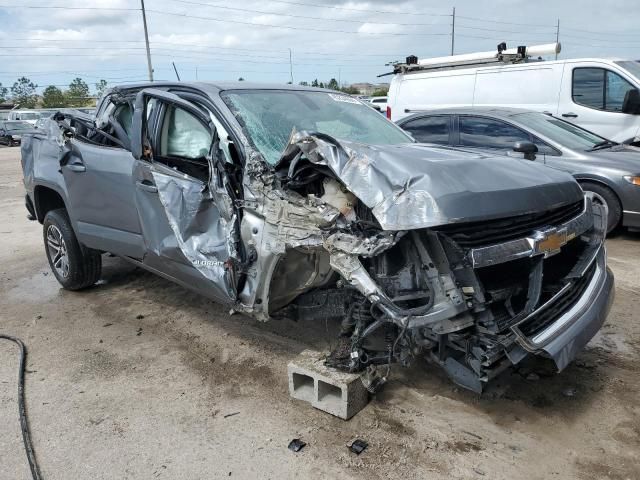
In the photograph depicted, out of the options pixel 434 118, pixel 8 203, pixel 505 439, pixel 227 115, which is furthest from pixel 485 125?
pixel 8 203

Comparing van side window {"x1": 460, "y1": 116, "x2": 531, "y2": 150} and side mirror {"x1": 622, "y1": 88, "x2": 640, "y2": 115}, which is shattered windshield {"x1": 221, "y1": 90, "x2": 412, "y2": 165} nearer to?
van side window {"x1": 460, "y1": 116, "x2": 531, "y2": 150}

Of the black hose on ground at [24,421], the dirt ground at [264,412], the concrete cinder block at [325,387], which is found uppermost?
the concrete cinder block at [325,387]

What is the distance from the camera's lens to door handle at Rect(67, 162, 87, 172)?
446cm

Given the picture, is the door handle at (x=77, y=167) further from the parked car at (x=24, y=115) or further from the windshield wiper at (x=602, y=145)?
the parked car at (x=24, y=115)

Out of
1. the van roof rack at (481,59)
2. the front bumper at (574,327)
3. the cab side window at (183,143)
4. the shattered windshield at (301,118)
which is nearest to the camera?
the front bumper at (574,327)

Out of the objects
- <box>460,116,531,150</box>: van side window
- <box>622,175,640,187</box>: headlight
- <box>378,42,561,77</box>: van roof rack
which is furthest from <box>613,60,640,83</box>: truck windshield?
<box>460,116,531,150</box>: van side window

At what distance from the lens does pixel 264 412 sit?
124 inches

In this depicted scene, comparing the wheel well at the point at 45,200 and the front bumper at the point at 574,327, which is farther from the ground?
the wheel well at the point at 45,200

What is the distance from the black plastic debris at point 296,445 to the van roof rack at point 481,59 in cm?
794

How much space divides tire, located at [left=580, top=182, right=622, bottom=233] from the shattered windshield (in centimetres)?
310

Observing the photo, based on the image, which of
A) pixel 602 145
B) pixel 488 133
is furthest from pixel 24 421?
pixel 602 145

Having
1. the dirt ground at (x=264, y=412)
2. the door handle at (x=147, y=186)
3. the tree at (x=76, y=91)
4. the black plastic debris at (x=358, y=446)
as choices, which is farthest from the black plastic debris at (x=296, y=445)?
the tree at (x=76, y=91)

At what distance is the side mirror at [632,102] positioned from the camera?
7496mm

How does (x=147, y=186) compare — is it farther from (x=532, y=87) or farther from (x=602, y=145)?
(x=532, y=87)
